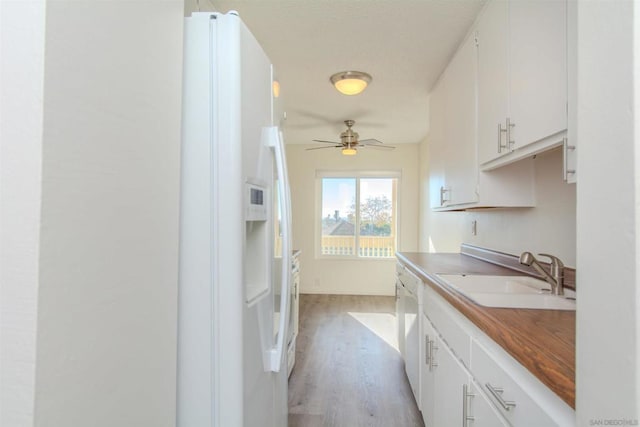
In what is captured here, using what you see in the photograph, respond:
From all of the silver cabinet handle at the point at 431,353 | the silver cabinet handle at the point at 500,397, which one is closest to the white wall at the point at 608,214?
the silver cabinet handle at the point at 500,397

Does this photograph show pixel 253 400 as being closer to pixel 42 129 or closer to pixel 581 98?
pixel 42 129

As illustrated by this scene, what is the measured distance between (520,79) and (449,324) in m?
1.08

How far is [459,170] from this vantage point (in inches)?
84.5

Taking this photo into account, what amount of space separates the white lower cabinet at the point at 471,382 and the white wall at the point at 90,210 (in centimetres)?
88

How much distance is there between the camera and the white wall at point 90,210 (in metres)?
0.46

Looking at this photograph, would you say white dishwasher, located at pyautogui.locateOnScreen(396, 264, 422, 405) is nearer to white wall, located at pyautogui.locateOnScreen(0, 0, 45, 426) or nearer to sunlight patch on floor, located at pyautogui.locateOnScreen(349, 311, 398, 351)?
sunlight patch on floor, located at pyautogui.locateOnScreen(349, 311, 398, 351)

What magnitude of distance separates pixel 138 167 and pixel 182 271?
0.34m

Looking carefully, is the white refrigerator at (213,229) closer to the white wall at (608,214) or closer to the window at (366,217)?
the white wall at (608,214)

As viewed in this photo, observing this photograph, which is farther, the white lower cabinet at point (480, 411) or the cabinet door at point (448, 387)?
the cabinet door at point (448, 387)

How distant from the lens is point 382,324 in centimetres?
385

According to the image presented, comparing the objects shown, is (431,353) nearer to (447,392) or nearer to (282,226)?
(447,392)

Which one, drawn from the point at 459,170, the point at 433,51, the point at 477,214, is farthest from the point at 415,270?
the point at 433,51

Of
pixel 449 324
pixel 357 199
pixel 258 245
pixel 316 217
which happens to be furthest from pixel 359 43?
pixel 316 217

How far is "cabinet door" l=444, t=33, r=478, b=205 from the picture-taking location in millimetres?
1908
